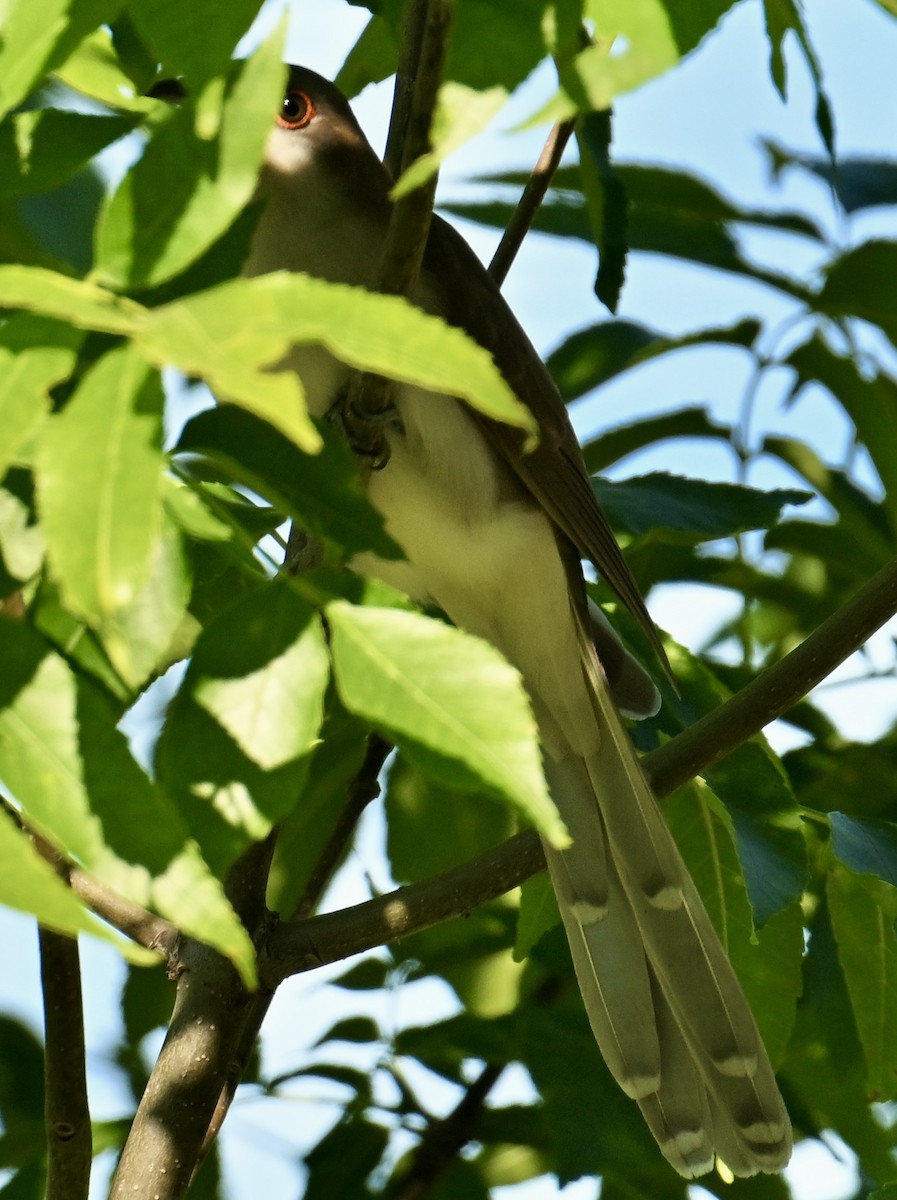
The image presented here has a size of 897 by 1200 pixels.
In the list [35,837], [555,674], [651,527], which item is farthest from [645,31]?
[555,674]

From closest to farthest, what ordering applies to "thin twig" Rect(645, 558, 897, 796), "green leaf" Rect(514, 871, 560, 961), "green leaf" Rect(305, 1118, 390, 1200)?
"thin twig" Rect(645, 558, 897, 796), "green leaf" Rect(514, 871, 560, 961), "green leaf" Rect(305, 1118, 390, 1200)

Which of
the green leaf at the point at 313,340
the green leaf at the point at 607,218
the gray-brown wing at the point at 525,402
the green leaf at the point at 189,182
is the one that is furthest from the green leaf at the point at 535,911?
the green leaf at the point at 313,340

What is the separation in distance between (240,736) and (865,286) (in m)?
2.08

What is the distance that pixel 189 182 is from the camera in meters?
1.09

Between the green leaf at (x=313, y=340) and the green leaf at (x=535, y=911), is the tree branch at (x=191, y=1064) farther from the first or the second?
the green leaf at (x=313, y=340)

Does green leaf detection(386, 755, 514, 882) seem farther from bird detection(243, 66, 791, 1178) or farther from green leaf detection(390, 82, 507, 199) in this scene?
green leaf detection(390, 82, 507, 199)

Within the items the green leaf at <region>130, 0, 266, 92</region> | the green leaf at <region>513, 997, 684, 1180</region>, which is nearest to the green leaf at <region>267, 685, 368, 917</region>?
the green leaf at <region>513, 997, 684, 1180</region>

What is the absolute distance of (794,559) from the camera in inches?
131

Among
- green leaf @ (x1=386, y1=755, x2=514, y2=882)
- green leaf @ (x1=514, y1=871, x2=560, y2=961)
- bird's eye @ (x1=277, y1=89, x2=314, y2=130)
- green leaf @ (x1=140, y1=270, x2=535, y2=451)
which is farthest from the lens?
→ bird's eye @ (x1=277, y1=89, x2=314, y2=130)

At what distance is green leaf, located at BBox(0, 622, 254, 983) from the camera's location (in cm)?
108

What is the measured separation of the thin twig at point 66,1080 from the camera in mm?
1853

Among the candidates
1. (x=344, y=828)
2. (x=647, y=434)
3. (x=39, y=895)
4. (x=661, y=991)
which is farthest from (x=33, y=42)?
(x=647, y=434)

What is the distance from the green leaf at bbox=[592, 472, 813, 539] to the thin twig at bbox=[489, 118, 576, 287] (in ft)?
1.49

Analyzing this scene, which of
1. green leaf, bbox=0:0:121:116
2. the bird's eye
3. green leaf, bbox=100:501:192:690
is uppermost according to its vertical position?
the bird's eye
